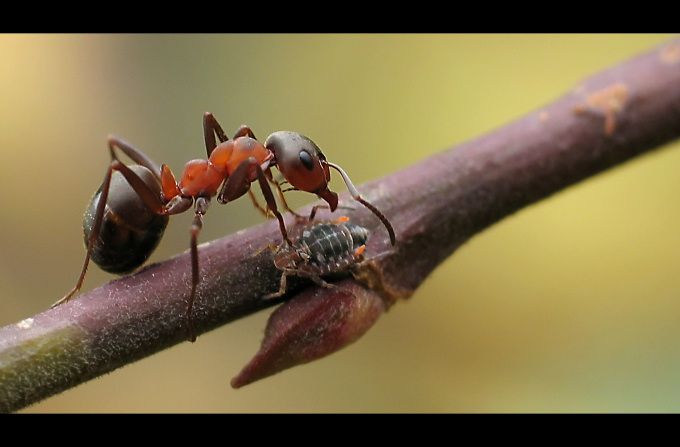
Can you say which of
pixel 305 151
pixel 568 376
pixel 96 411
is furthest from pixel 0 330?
Result: pixel 568 376

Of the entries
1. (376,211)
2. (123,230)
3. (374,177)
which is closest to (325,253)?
(376,211)

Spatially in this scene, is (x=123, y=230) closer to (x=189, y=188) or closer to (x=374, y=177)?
(x=189, y=188)

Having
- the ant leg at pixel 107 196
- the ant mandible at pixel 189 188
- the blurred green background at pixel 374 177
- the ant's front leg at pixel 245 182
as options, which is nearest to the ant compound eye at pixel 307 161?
the ant mandible at pixel 189 188

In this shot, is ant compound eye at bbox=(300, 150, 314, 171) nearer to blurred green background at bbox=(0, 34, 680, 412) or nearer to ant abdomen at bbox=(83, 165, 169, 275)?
ant abdomen at bbox=(83, 165, 169, 275)

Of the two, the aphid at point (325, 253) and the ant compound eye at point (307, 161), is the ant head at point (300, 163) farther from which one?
the aphid at point (325, 253)

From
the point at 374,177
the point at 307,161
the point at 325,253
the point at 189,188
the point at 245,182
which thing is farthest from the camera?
the point at 374,177

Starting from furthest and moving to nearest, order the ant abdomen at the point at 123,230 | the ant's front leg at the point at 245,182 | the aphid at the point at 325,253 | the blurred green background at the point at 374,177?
the blurred green background at the point at 374,177
the ant's front leg at the point at 245,182
the ant abdomen at the point at 123,230
the aphid at the point at 325,253
